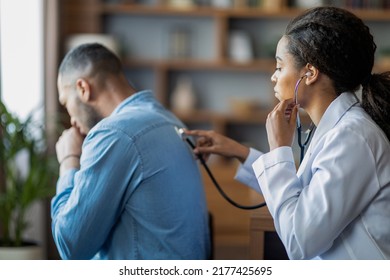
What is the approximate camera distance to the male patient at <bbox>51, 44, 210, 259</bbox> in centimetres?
174

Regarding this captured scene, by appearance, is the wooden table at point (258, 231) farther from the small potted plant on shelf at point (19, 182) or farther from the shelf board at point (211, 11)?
the shelf board at point (211, 11)

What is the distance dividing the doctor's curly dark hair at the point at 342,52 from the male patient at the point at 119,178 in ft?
1.64

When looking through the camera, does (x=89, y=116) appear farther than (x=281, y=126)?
Yes

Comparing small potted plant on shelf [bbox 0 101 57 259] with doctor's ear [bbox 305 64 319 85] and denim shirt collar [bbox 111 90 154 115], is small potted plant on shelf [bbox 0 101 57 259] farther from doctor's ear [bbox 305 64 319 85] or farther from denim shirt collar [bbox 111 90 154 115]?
doctor's ear [bbox 305 64 319 85]

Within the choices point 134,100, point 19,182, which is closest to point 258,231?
point 134,100

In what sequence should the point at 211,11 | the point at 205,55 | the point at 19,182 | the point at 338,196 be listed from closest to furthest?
the point at 338,196
the point at 19,182
the point at 211,11
the point at 205,55

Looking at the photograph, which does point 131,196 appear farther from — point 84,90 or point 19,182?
point 19,182

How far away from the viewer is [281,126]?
144 cm

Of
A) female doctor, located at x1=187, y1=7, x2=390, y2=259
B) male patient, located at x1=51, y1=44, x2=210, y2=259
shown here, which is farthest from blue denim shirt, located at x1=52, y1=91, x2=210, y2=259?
female doctor, located at x1=187, y1=7, x2=390, y2=259

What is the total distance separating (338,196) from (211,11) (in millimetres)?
4060

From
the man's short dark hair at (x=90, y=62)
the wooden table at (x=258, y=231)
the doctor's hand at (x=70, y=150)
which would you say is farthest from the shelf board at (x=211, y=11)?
the wooden table at (x=258, y=231)

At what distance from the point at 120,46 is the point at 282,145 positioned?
3945 mm

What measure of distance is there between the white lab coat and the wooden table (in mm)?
437

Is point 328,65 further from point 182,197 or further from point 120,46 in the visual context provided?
point 120,46
